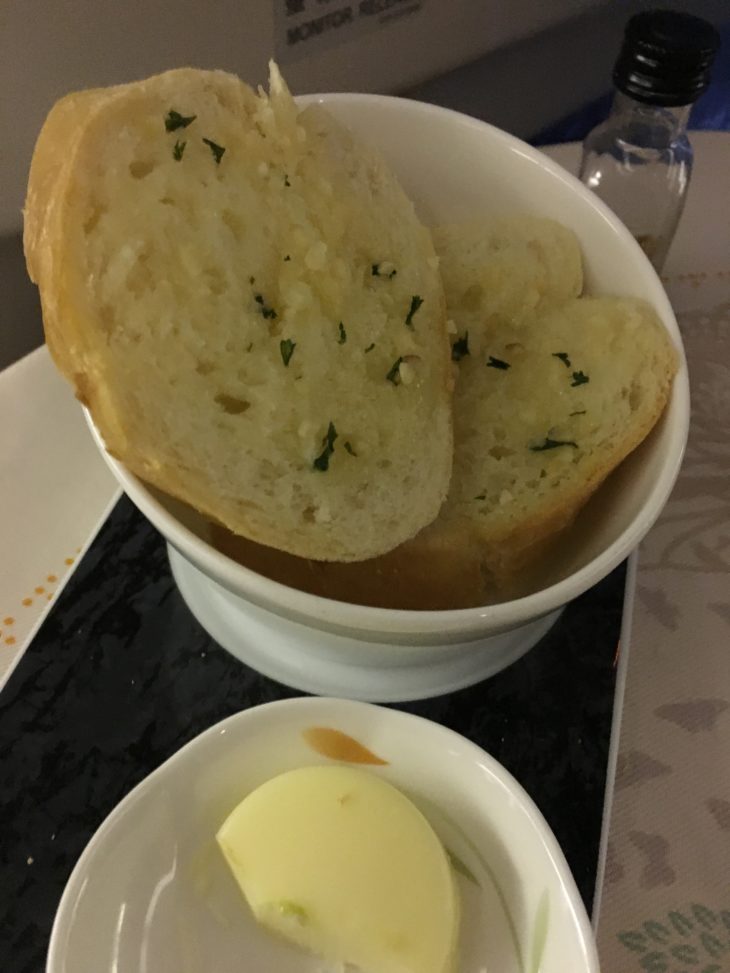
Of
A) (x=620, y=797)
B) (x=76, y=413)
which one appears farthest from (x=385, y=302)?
(x=620, y=797)

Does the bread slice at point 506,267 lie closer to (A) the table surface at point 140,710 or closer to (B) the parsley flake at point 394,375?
(B) the parsley flake at point 394,375

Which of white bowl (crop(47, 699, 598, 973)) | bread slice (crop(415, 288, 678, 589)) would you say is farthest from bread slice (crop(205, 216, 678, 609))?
white bowl (crop(47, 699, 598, 973))

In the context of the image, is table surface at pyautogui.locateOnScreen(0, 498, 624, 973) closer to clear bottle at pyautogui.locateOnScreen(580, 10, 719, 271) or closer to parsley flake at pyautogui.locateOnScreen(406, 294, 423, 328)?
parsley flake at pyautogui.locateOnScreen(406, 294, 423, 328)

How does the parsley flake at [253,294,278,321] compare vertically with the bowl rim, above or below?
above

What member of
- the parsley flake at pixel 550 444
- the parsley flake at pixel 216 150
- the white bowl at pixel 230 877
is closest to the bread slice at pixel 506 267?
the parsley flake at pixel 550 444

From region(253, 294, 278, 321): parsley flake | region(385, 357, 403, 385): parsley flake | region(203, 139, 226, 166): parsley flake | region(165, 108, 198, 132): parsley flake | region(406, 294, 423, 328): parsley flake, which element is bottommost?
region(385, 357, 403, 385): parsley flake

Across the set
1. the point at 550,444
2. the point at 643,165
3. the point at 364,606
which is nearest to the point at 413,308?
the point at 550,444
